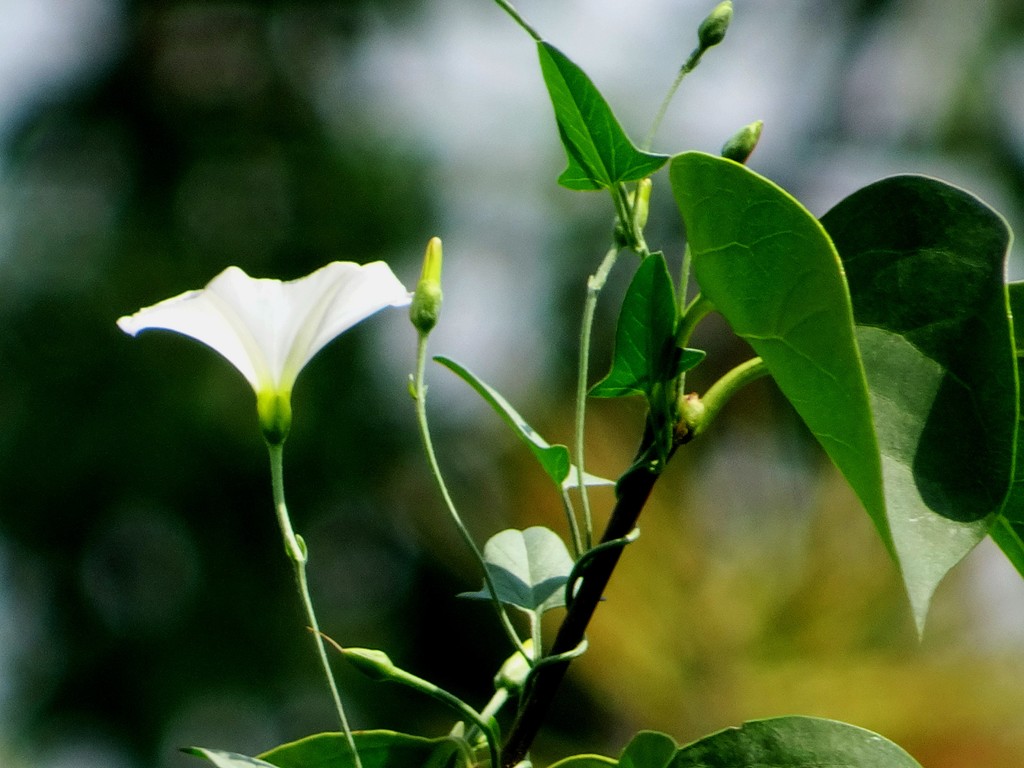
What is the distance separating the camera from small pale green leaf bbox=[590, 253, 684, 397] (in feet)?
1.14

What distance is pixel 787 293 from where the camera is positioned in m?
0.30

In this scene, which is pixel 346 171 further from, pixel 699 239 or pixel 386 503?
pixel 699 239

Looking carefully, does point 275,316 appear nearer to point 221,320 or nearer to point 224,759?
point 221,320

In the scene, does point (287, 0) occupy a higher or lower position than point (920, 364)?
lower

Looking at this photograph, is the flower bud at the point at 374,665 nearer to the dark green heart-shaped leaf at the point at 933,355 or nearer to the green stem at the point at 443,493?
the green stem at the point at 443,493

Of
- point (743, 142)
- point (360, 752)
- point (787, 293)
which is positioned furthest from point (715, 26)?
point (360, 752)

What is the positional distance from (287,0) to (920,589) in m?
4.20

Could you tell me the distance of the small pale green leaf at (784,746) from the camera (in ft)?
1.14

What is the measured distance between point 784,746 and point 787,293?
15 cm

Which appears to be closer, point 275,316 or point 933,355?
point 933,355

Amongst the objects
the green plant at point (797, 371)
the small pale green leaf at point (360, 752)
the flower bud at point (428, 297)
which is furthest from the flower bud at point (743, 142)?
the small pale green leaf at point (360, 752)

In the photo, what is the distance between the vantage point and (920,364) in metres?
0.32

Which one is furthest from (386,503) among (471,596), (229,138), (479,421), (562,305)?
(471,596)

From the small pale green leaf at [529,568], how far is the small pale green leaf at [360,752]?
57 mm
